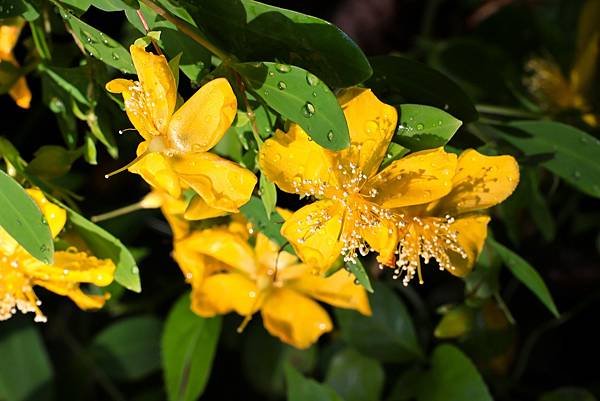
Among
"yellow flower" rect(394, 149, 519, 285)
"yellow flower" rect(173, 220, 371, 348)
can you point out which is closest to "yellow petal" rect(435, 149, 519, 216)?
"yellow flower" rect(394, 149, 519, 285)

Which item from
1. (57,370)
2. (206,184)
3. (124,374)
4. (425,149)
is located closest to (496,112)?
(425,149)

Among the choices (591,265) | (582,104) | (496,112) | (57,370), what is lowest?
(57,370)

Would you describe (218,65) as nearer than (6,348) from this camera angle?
Yes

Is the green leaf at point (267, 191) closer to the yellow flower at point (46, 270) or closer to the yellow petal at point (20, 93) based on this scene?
the yellow flower at point (46, 270)

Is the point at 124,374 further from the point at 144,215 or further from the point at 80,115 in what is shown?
the point at 80,115

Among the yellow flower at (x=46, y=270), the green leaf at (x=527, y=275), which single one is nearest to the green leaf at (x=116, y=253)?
the yellow flower at (x=46, y=270)

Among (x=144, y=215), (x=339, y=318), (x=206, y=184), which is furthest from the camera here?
(x=144, y=215)
